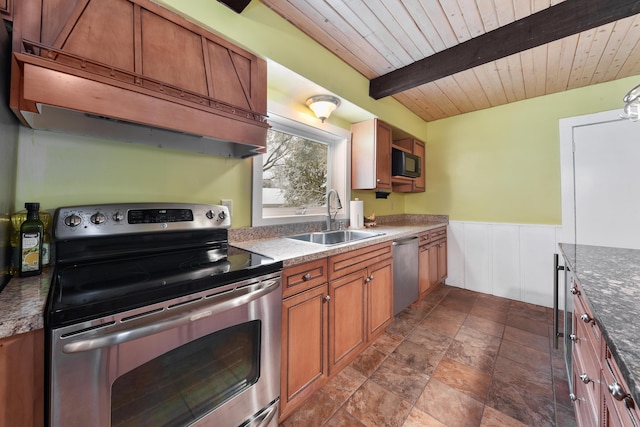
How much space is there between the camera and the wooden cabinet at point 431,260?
2.70 metres

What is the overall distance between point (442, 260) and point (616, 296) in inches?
100

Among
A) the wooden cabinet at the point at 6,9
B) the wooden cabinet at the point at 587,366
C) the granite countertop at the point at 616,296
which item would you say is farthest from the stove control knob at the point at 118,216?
the wooden cabinet at the point at 587,366

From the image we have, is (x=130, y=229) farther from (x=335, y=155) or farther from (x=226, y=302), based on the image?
(x=335, y=155)

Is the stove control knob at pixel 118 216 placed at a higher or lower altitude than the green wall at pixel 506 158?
lower

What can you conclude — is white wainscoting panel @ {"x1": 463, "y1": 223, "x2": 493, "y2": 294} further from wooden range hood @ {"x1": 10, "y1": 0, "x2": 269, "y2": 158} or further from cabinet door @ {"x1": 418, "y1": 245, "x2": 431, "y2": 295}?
wooden range hood @ {"x1": 10, "y1": 0, "x2": 269, "y2": 158}

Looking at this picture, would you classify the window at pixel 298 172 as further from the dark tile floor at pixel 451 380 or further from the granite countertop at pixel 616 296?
the granite countertop at pixel 616 296

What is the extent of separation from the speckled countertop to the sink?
0.09 metres

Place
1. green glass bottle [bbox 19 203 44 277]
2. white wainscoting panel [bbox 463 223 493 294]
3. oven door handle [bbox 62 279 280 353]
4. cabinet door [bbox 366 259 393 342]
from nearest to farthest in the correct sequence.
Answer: oven door handle [bbox 62 279 280 353] < green glass bottle [bbox 19 203 44 277] < cabinet door [bbox 366 259 393 342] < white wainscoting panel [bbox 463 223 493 294]

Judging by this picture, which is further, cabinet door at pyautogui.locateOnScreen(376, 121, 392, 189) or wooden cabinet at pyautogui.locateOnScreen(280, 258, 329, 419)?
cabinet door at pyautogui.locateOnScreen(376, 121, 392, 189)

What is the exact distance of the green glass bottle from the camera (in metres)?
0.88

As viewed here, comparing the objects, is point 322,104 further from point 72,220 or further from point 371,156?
point 72,220

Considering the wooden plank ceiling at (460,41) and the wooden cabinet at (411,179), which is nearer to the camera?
the wooden plank ceiling at (460,41)

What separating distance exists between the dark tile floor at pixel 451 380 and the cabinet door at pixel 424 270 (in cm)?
38

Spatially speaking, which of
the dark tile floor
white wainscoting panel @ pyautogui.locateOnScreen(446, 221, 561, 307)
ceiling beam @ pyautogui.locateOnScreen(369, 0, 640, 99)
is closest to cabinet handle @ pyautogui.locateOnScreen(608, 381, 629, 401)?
the dark tile floor
